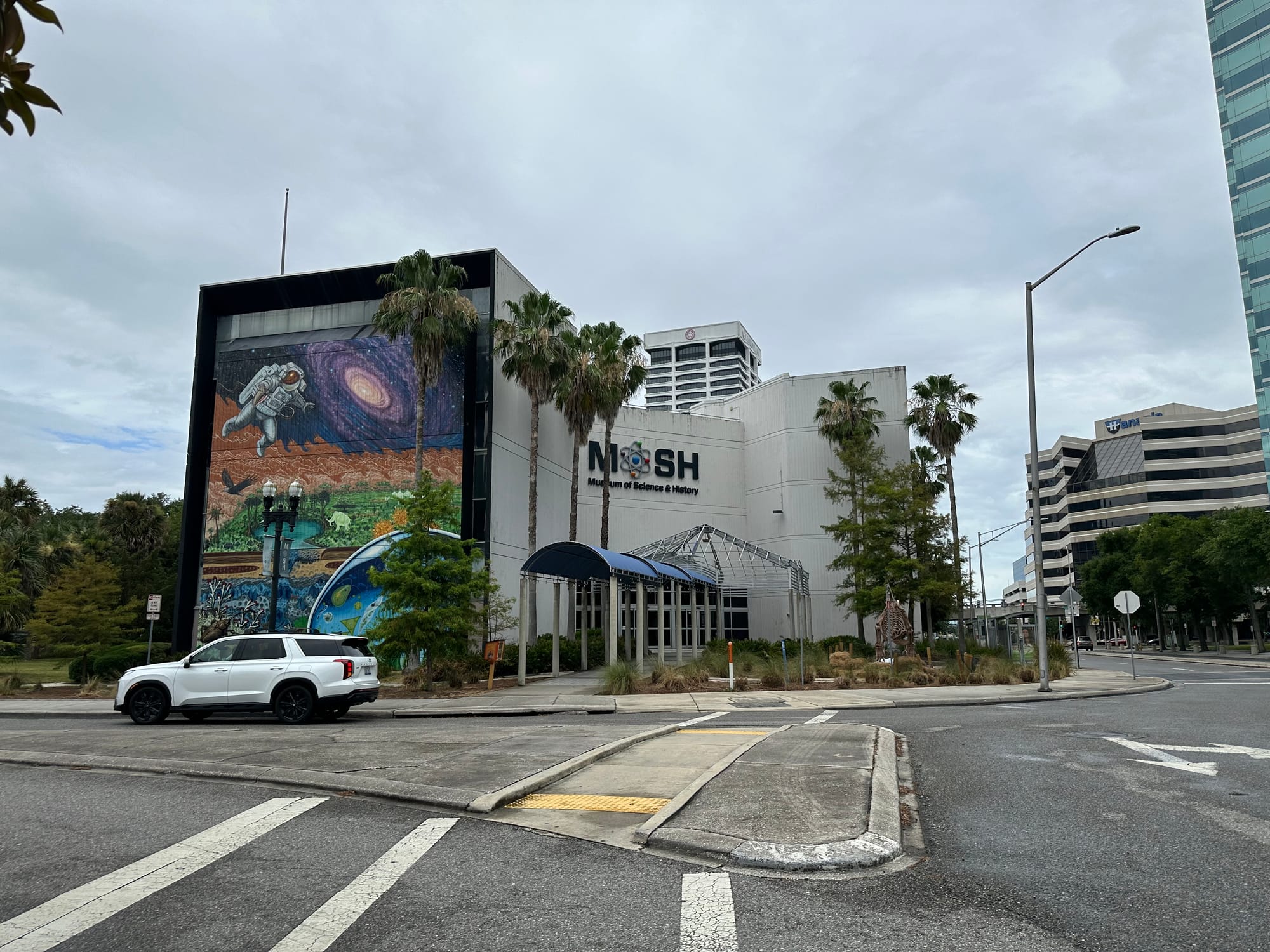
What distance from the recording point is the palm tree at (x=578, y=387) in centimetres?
3559

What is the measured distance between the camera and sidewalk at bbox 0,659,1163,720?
62.0 ft

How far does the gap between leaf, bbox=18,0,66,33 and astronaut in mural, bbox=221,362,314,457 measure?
3618 cm

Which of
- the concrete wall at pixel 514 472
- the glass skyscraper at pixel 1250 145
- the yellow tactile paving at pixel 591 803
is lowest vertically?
the yellow tactile paving at pixel 591 803

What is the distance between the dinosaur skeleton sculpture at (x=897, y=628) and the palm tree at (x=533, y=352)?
44.4 ft

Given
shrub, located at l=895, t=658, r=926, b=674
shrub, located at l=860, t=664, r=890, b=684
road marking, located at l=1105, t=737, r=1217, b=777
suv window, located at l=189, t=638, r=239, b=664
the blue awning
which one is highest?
the blue awning

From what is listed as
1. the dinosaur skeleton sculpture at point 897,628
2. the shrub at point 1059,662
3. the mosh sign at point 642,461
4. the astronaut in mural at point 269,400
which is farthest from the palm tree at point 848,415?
the astronaut in mural at point 269,400

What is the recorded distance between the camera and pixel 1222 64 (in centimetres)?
7412

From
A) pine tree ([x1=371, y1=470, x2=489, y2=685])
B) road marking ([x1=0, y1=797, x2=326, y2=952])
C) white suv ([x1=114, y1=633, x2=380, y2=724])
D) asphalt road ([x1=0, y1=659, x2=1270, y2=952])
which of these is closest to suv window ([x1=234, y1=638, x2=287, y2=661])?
white suv ([x1=114, y1=633, x2=380, y2=724])

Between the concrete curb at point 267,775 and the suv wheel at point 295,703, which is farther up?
the suv wheel at point 295,703

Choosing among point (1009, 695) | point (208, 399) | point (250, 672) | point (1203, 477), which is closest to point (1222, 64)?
point (1203, 477)

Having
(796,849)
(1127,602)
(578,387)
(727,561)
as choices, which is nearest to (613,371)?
(578,387)

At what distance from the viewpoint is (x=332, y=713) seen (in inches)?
688

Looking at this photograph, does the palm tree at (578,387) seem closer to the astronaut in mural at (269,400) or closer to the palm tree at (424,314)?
the palm tree at (424,314)

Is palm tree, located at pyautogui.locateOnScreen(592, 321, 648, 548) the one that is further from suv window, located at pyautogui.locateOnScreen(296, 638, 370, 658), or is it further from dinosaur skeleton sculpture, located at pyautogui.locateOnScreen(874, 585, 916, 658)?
suv window, located at pyautogui.locateOnScreen(296, 638, 370, 658)
